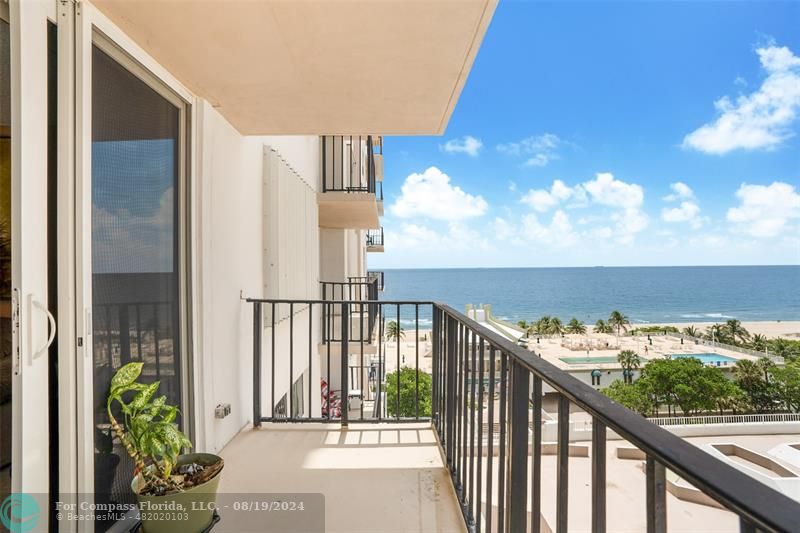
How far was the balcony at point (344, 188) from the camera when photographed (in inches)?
214

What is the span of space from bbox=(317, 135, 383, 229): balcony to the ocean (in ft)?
116

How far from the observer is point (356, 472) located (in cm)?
213

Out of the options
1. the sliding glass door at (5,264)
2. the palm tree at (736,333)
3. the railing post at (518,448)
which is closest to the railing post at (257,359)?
the sliding glass door at (5,264)

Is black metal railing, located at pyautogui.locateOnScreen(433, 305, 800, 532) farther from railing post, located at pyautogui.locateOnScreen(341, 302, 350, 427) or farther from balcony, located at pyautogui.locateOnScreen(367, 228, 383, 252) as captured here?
balcony, located at pyautogui.locateOnScreen(367, 228, 383, 252)

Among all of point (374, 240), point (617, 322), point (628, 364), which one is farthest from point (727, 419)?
point (617, 322)

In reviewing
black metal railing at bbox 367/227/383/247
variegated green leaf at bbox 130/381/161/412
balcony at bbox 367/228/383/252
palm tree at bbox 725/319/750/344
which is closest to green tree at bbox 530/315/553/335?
palm tree at bbox 725/319/750/344

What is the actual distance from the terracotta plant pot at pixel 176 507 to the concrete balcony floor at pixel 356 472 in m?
0.45

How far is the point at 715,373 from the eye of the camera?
1599cm

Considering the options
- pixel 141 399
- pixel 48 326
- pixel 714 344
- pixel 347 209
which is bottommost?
pixel 714 344

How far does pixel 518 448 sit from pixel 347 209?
516cm

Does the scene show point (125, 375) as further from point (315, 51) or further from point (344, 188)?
point (344, 188)

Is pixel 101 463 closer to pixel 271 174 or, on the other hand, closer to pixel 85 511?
pixel 85 511

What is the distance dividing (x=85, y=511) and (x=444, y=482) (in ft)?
4.67

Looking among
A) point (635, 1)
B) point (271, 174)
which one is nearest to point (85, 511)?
point (271, 174)
